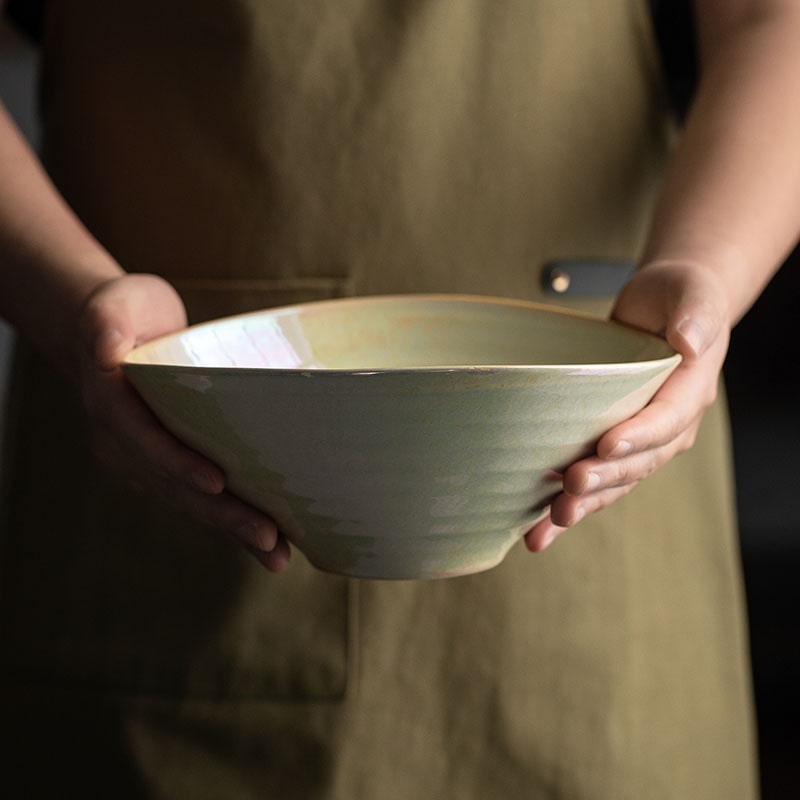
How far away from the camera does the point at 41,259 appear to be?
0.65 m

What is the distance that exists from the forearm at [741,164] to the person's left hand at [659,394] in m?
0.04

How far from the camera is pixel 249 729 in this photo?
0.72 meters

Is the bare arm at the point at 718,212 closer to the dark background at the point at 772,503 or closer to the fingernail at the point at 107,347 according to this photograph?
the fingernail at the point at 107,347

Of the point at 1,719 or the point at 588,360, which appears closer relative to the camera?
the point at 588,360

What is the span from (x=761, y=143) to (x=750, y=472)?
0.92m

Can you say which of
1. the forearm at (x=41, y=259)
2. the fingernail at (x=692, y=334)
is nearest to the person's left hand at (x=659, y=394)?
the fingernail at (x=692, y=334)

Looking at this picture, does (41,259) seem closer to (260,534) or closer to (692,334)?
(260,534)

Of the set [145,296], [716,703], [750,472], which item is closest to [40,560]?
[145,296]

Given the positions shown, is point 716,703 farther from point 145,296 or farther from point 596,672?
point 145,296

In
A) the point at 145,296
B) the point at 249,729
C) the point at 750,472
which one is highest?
the point at 750,472

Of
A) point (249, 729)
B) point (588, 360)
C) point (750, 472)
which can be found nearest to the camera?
point (588, 360)

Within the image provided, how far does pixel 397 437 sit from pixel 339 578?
0.31 metres

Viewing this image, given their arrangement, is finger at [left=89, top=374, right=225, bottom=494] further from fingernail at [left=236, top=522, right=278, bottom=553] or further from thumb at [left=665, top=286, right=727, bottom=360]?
thumb at [left=665, top=286, right=727, bottom=360]

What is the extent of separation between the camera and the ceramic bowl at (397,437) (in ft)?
1.37
